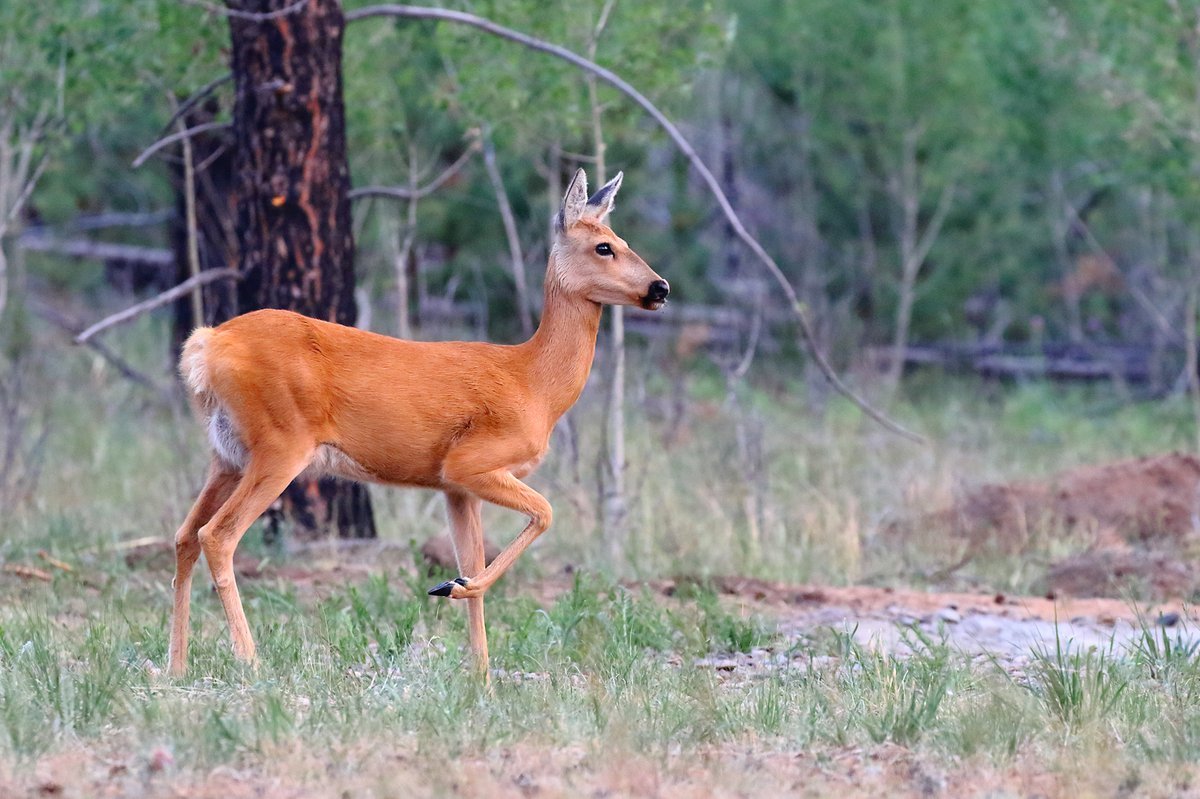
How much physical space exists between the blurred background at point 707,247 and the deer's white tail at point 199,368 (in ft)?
10.6

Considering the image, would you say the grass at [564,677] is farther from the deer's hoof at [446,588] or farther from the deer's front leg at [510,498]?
the deer's front leg at [510,498]

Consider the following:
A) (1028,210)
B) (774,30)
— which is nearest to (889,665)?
(774,30)

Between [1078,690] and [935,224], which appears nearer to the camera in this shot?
[1078,690]

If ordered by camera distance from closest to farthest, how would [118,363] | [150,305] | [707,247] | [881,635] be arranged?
[881,635]
[150,305]
[118,363]
[707,247]

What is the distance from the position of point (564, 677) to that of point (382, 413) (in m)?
1.32

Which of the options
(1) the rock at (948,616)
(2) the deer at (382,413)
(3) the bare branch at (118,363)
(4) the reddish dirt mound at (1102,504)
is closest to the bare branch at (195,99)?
(3) the bare branch at (118,363)

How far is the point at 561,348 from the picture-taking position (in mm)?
7215

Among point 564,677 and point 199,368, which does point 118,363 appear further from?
point 564,677

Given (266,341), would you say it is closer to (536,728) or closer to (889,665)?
(536,728)

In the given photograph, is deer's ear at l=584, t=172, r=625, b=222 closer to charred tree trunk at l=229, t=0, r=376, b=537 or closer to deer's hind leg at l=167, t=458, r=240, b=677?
deer's hind leg at l=167, t=458, r=240, b=677

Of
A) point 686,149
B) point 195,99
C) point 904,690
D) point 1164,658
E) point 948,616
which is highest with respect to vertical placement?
point 195,99

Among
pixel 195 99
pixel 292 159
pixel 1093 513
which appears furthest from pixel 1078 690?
pixel 195 99

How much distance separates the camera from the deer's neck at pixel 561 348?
7168mm

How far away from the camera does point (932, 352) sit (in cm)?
2194
